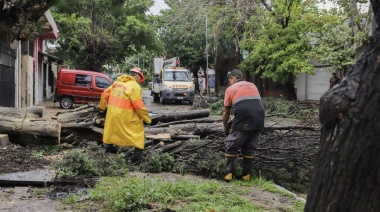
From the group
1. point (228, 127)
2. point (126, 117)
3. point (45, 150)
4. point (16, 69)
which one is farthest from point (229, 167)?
point (16, 69)

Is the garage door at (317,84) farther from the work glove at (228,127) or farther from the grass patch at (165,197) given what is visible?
the grass patch at (165,197)

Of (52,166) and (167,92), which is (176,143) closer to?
(52,166)

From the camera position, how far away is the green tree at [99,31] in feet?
98.8

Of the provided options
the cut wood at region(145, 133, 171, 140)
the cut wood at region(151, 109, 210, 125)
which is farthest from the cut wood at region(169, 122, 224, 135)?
the cut wood at region(151, 109, 210, 125)

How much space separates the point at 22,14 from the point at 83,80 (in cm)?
1429

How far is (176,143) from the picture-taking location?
8000 mm

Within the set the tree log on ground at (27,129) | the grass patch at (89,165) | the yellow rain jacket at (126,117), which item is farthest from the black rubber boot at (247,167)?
the tree log on ground at (27,129)

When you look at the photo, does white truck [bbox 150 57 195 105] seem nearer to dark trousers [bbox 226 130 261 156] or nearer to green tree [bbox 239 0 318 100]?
green tree [bbox 239 0 318 100]

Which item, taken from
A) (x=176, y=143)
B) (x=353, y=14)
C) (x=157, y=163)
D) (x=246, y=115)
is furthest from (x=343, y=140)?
(x=353, y=14)

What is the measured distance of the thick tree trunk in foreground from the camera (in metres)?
2.56

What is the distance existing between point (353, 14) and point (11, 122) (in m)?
12.1

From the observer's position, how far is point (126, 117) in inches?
288

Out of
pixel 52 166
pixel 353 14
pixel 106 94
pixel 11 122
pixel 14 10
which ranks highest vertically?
pixel 353 14

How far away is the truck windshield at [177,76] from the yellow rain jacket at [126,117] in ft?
72.2
